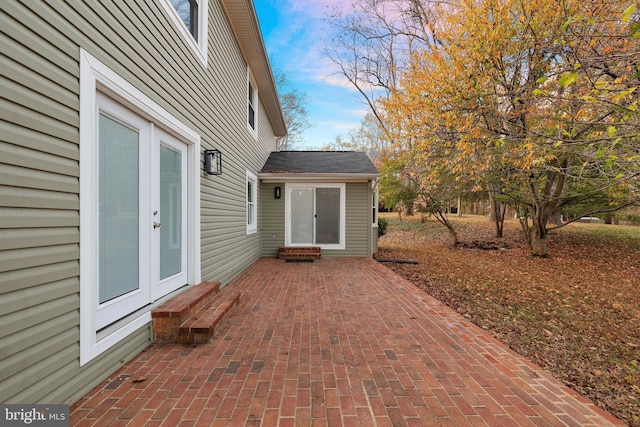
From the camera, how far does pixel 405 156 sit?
10641 millimetres

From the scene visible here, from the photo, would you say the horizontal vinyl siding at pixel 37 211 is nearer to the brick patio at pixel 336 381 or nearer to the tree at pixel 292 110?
the brick patio at pixel 336 381

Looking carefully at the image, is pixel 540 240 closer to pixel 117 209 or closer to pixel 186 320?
pixel 186 320

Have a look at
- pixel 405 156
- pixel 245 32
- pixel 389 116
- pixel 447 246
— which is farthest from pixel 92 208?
pixel 447 246

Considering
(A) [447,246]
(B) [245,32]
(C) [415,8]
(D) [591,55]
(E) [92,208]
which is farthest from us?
(A) [447,246]

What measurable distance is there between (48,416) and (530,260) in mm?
10963

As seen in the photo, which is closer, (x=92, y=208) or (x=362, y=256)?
(x=92, y=208)

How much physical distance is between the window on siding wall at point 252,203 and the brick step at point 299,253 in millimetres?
1044

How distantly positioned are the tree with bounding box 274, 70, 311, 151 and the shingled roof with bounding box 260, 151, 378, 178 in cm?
987

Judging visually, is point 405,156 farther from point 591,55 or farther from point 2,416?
point 2,416

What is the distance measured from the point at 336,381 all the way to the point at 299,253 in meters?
5.78

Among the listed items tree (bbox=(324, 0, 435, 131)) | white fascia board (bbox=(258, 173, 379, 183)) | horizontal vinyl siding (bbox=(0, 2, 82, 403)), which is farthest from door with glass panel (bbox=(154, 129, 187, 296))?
tree (bbox=(324, 0, 435, 131))

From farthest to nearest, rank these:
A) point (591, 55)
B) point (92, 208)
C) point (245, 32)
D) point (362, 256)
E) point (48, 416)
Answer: point (362, 256) < point (245, 32) < point (591, 55) < point (92, 208) < point (48, 416)

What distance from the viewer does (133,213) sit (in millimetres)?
2602

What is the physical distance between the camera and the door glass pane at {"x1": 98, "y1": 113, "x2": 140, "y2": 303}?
2242mm
